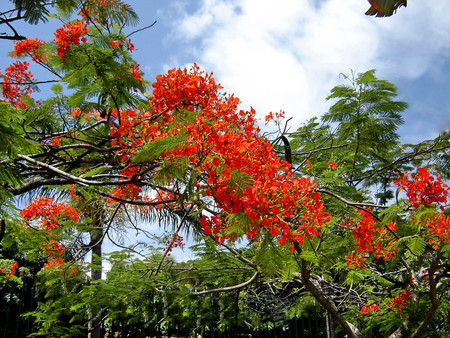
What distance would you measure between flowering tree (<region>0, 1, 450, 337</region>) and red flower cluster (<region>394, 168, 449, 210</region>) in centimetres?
1

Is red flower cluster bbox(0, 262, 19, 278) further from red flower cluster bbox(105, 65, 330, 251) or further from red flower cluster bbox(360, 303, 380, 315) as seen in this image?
red flower cluster bbox(360, 303, 380, 315)

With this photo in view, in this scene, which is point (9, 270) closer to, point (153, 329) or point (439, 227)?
point (153, 329)

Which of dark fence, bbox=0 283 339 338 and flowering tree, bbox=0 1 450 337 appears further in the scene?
dark fence, bbox=0 283 339 338

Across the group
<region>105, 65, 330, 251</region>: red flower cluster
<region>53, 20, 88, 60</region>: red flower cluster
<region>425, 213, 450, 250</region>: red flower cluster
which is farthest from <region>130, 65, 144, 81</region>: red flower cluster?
<region>425, 213, 450, 250</region>: red flower cluster

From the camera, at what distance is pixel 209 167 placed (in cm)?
232

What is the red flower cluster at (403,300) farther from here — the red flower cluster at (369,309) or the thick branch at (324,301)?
the thick branch at (324,301)

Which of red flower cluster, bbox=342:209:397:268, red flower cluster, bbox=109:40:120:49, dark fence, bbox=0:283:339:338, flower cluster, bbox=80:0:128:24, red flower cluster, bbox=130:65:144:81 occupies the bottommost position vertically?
dark fence, bbox=0:283:339:338

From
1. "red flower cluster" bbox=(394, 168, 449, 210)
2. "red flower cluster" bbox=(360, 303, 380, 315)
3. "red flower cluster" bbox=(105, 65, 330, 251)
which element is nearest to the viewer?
"red flower cluster" bbox=(105, 65, 330, 251)

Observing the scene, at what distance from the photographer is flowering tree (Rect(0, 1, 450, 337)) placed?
2293 millimetres

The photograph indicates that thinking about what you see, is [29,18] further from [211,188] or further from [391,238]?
[391,238]

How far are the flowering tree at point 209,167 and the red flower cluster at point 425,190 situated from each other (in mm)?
13

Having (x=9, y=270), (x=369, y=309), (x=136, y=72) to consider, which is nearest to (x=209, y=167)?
(x=136, y=72)

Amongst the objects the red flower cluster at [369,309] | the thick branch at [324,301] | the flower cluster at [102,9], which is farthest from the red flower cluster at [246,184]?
the red flower cluster at [369,309]

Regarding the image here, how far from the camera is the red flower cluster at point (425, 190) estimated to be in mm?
3623
